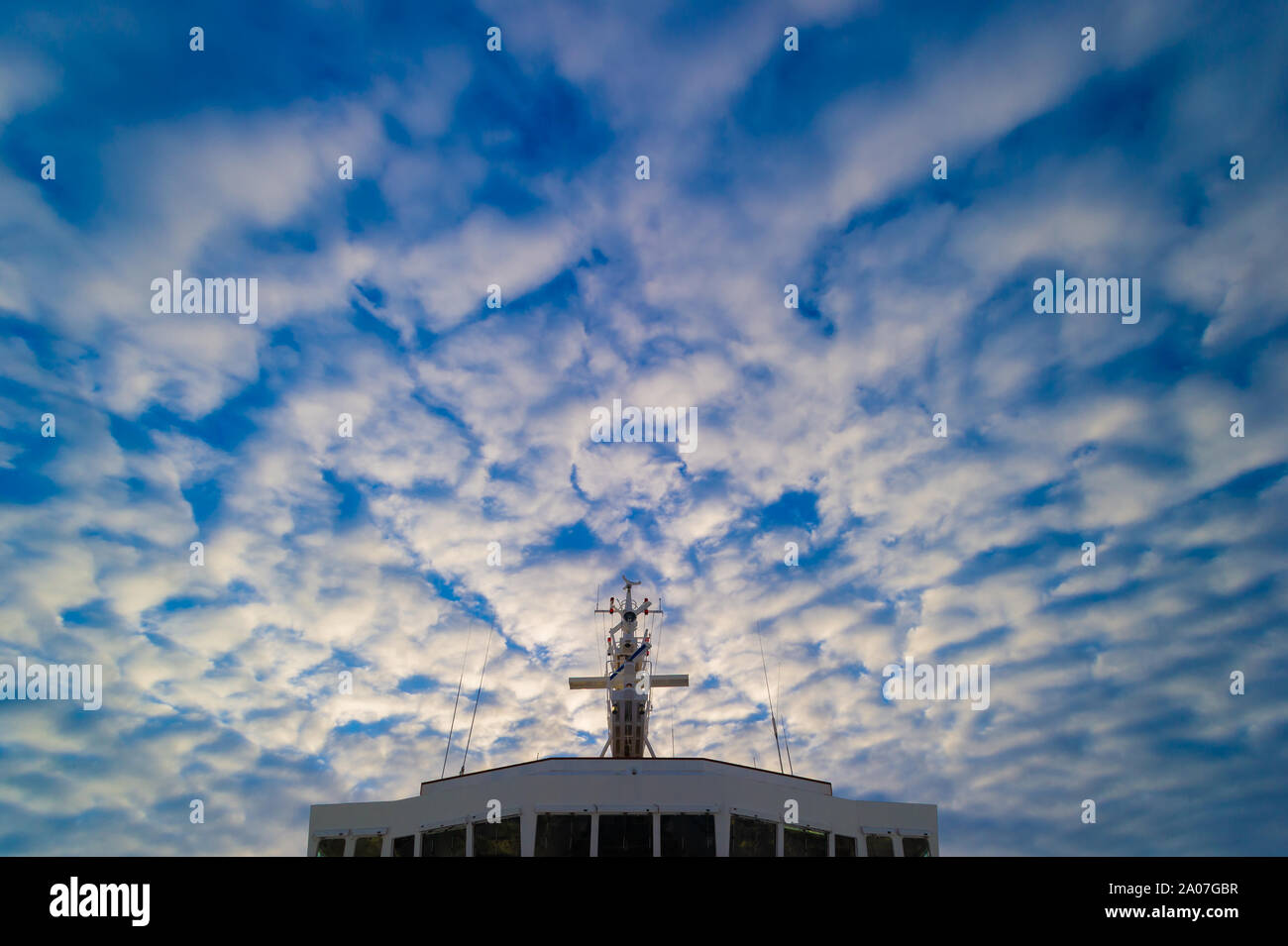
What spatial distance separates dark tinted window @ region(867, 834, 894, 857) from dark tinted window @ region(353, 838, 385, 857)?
16.1m

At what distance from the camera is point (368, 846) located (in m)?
22.8

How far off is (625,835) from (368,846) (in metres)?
9.16

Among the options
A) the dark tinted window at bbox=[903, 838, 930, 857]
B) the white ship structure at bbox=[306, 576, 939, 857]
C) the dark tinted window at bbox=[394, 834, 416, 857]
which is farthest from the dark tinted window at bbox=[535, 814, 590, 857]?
the dark tinted window at bbox=[903, 838, 930, 857]

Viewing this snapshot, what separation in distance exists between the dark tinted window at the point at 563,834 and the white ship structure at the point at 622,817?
29mm

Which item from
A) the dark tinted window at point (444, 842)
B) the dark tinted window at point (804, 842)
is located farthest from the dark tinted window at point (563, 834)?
the dark tinted window at point (804, 842)

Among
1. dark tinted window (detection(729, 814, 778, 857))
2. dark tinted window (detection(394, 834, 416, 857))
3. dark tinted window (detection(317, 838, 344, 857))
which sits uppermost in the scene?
dark tinted window (detection(729, 814, 778, 857))

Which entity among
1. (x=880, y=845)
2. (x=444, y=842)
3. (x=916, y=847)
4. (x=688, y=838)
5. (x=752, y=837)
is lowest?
(x=916, y=847)

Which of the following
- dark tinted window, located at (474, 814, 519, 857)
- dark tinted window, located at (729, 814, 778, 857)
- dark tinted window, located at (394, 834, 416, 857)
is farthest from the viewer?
dark tinted window, located at (394, 834, 416, 857)

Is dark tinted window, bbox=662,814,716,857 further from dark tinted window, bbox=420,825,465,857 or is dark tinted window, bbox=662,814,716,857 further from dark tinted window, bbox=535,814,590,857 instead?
dark tinted window, bbox=420,825,465,857

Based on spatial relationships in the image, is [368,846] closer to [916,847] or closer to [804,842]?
[804,842]

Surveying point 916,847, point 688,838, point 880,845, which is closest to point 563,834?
point 688,838

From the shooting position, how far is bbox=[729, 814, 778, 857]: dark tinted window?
2047cm
